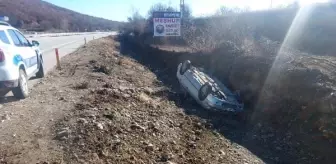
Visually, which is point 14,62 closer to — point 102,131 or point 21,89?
point 21,89

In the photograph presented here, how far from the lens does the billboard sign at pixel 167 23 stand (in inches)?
732

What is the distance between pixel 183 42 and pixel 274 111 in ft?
48.7

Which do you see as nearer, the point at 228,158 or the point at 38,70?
the point at 228,158

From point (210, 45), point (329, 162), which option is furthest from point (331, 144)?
point (210, 45)

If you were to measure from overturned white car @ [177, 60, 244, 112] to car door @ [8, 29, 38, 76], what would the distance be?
4.60 m

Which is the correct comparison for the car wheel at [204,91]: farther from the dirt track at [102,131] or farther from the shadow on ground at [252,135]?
the dirt track at [102,131]

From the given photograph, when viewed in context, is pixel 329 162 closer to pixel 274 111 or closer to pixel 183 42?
pixel 274 111

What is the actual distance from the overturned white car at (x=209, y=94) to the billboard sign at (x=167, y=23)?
8721 mm

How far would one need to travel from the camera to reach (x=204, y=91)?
29.7 feet

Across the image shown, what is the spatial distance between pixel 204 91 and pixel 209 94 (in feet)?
0.91

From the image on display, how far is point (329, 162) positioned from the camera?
6.20m

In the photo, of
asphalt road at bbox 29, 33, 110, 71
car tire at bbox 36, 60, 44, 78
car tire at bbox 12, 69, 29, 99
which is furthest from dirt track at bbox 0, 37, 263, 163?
asphalt road at bbox 29, 33, 110, 71

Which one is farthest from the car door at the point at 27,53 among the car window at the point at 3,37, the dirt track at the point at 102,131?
the dirt track at the point at 102,131

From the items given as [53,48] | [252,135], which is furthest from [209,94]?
[53,48]
